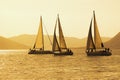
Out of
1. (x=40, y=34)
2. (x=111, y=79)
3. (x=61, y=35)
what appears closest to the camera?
(x=111, y=79)

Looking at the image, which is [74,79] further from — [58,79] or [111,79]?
[111,79]

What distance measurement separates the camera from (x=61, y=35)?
129m

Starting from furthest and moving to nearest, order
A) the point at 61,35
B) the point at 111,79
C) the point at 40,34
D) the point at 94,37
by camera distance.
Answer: the point at 40,34 → the point at 61,35 → the point at 94,37 → the point at 111,79

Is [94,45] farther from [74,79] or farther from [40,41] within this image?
[74,79]

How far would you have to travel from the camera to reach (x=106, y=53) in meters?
131

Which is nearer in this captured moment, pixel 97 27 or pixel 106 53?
pixel 97 27

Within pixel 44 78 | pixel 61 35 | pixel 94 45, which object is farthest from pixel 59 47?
pixel 44 78

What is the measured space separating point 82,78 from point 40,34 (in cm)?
9279

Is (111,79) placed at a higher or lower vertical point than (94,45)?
lower

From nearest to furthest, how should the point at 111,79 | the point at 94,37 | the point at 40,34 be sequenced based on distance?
1. the point at 111,79
2. the point at 94,37
3. the point at 40,34

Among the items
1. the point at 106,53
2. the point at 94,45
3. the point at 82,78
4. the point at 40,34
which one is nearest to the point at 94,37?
the point at 94,45

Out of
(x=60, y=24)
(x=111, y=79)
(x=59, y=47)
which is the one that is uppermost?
(x=60, y=24)

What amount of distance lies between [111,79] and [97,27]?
68155 millimetres

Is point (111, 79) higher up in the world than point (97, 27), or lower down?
lower down
